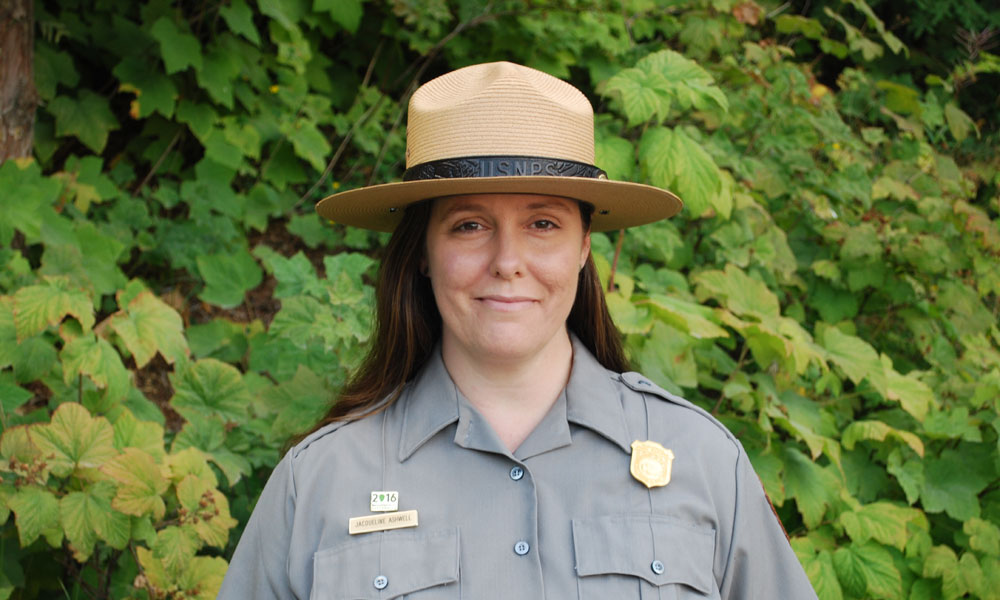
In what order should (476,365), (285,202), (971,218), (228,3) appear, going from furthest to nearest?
(285,202) → (228,3) → (971,218) → (476,365)

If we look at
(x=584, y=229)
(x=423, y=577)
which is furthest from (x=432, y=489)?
(x=584, y=229)

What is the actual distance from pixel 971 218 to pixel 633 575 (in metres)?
3.16

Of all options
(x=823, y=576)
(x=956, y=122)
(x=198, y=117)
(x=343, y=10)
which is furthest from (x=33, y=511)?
(x=956, y=122)

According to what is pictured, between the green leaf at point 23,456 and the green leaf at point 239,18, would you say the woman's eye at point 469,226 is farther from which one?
the green leaf at point 239,18

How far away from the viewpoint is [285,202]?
4.84m

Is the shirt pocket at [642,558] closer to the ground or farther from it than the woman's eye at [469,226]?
closer to the ground

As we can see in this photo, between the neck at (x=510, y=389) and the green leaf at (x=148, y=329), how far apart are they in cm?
121

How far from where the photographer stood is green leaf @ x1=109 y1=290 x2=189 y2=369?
8.27 ft

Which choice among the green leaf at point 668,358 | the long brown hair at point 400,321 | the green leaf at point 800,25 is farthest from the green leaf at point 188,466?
the green leaf at point 800,25

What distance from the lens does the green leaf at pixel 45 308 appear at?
2.38 metres

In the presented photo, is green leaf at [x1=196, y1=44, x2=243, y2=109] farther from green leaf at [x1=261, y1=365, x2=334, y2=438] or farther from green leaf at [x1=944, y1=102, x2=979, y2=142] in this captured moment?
green leaf at [x1=944, y1=102, x2=979, y2=142]

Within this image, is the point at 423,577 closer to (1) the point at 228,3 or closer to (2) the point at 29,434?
(2) the point at 29,434

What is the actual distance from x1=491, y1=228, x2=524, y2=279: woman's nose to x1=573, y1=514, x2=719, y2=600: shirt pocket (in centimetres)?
52

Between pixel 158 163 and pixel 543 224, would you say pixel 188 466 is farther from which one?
pixel 158 163
